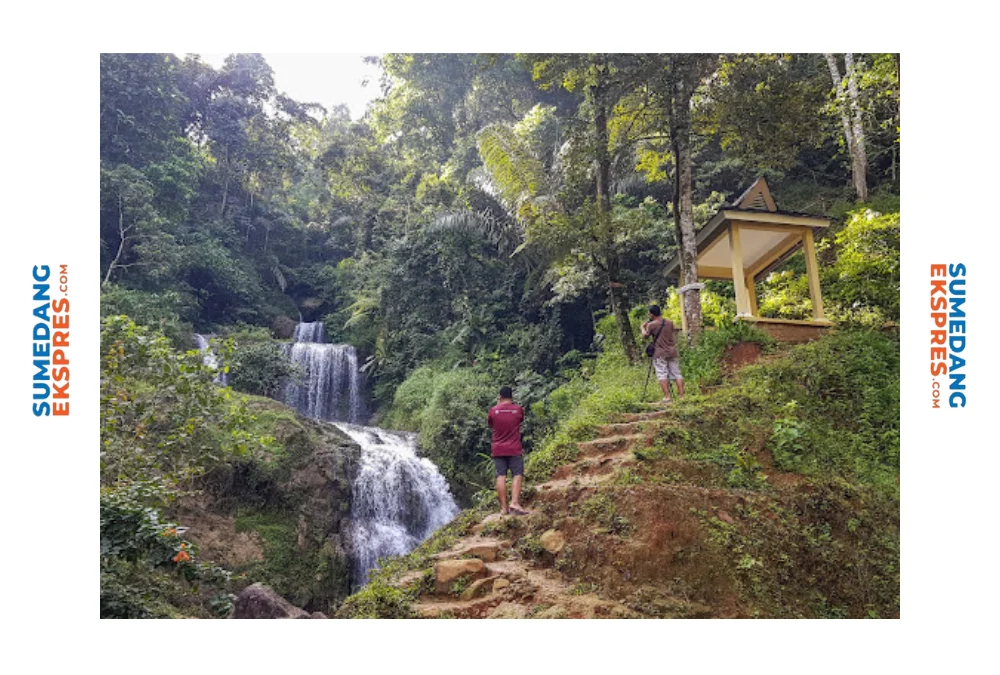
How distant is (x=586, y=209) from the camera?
909 centimetres

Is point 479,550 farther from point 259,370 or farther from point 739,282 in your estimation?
point 259,370

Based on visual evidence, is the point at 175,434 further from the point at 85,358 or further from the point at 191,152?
the point at 191,152

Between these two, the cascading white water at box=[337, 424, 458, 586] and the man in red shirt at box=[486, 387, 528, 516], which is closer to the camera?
the man in red shirt at box=[486, 387, 528, 516]

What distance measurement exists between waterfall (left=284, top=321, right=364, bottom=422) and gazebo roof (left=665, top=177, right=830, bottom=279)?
756 centimetres

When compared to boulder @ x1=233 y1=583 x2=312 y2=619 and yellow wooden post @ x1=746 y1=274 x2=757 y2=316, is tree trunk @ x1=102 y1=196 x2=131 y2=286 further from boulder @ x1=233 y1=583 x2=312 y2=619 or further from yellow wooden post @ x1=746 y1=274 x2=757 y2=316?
yellow wooden post @ x1=746 y1=274 x2=757 y2=316

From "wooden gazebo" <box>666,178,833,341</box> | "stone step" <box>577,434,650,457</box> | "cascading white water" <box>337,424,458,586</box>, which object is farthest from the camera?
"cascading white water" <box>337,424,458,586</box>

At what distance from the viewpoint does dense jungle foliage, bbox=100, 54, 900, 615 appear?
760 cm

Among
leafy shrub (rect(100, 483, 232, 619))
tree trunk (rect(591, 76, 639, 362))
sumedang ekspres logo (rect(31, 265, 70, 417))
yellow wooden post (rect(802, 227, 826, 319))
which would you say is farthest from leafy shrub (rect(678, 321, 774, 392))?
sumedang ekspres logo (rect(31, 265, 70, 417))

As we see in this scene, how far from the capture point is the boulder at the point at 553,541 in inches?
205

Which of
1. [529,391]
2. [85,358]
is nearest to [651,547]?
[85,358]

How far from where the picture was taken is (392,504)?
1012 cm

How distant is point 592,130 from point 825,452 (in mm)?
5768

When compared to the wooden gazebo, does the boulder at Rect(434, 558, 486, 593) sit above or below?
below
